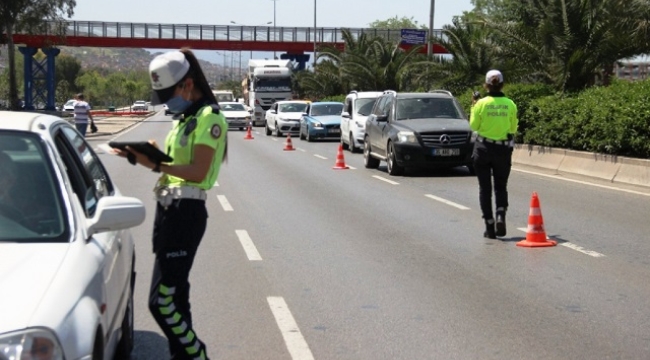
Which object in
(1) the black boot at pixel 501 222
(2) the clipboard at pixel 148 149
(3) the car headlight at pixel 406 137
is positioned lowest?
(1) the black boot at pixel 501 222

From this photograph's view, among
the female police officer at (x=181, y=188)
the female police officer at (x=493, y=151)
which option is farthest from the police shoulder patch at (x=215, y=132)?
the female police officer at (x=493, y=151)

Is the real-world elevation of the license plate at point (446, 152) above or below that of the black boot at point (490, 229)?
above

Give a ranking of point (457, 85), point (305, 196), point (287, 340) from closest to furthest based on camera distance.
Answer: point (287, 340)
point (305, 196)
point (457, 85)

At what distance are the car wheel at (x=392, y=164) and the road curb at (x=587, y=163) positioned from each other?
338 centimetres

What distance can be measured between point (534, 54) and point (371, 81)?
25278 millimetres

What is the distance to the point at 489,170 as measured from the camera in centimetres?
1231

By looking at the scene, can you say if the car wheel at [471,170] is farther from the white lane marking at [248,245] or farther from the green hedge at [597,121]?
the white lane marking at [248,245]

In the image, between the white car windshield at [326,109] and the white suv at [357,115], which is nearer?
the white suv at [357,115]

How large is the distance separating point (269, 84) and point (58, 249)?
180 feet

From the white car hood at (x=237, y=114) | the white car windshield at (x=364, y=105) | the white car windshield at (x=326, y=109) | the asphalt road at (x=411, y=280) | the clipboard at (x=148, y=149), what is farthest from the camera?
the white car hood at (x=237, y=114)

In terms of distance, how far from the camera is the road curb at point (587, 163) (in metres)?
18.4

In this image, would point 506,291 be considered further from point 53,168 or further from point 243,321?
point 53,168

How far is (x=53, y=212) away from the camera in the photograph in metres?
5.01

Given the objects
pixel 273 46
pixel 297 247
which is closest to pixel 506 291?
pixel 297 247
